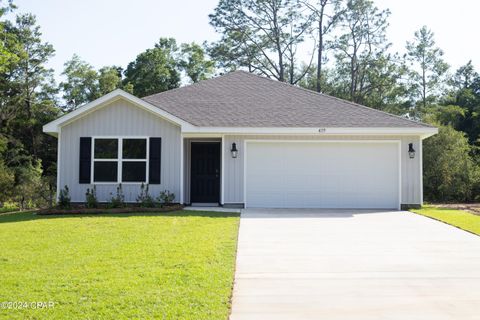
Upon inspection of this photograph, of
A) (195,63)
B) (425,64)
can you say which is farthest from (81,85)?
(425,64)

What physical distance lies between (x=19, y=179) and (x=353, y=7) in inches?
960

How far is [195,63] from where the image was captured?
32.8 metres

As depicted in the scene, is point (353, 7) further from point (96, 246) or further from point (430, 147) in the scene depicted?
point (96, 246)

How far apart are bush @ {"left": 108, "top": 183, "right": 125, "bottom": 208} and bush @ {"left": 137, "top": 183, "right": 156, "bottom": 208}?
0.49 m

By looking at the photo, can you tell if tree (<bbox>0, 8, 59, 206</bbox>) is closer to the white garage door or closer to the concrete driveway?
the white garage door

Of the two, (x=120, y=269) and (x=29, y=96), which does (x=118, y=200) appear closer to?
(x=120, y=269)

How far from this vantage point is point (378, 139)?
552 inches

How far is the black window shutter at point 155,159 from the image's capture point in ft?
44.7

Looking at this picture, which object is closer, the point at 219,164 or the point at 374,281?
the point at 374,281

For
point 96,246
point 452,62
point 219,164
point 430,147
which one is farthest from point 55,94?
point 452,62

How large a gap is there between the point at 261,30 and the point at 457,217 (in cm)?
2476

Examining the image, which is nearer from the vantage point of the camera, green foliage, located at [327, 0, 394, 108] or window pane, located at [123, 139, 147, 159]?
window pane, located at [123, 139, 147, 159]

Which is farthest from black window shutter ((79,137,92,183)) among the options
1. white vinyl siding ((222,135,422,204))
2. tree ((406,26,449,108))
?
tree ((406,26,449,108))

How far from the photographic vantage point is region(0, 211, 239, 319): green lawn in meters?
4.48
